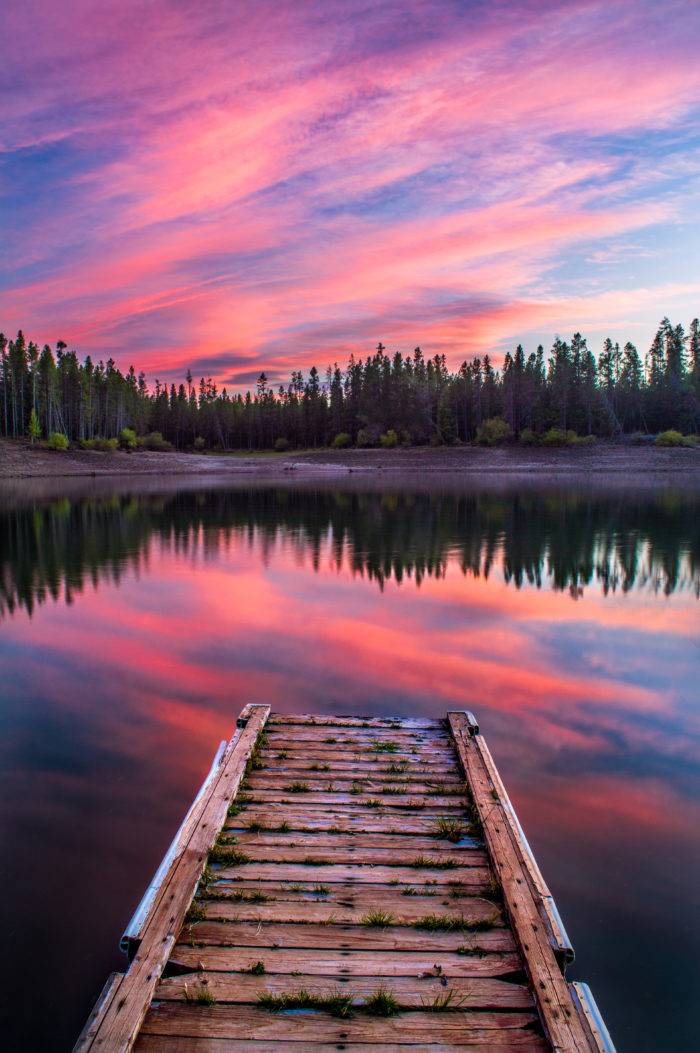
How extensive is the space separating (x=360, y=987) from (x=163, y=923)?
132cm

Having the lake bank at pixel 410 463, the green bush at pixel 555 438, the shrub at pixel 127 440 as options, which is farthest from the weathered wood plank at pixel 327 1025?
the shrub at pixel 127 440

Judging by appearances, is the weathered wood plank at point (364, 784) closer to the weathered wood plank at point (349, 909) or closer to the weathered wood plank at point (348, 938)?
the weathered wood plank at point (349, 909)

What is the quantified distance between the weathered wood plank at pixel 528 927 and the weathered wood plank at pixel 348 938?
0.15 m

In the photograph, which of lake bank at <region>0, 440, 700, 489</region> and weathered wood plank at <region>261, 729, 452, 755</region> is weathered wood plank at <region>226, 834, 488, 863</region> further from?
lake bank at <region>0, 440, 700, 489</region>

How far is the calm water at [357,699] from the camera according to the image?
4980 millimetres

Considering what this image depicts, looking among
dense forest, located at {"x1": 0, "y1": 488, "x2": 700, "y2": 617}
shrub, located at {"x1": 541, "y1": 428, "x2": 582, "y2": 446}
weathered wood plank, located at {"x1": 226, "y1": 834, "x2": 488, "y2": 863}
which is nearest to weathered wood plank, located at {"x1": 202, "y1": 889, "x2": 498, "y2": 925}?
weathered wood plank, located at {"x1": 226, "y1": 834, "x2": 488, "y2": 863}

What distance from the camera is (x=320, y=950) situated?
418cm

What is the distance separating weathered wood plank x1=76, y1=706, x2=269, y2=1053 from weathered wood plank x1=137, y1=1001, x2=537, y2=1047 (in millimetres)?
139

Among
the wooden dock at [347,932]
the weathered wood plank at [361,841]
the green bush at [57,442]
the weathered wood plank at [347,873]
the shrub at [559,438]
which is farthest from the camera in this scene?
the shrub at [559,438]

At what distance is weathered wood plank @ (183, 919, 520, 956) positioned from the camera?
13.8 ft

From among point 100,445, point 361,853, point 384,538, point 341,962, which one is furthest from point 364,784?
point 100,445

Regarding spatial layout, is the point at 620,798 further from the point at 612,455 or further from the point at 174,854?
the point at 612,455

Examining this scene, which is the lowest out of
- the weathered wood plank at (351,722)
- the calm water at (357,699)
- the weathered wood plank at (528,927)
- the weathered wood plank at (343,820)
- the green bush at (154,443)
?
the calm water at (357,699)

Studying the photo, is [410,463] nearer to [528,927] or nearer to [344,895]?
[344,895]
